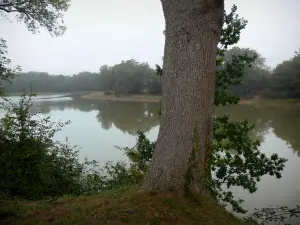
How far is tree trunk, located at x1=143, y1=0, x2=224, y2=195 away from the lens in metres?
3.05

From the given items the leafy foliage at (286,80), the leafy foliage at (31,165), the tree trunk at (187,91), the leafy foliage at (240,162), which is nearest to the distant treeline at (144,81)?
the leafy foliage at (286,80)

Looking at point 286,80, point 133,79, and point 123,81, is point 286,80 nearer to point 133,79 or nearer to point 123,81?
point 133,79

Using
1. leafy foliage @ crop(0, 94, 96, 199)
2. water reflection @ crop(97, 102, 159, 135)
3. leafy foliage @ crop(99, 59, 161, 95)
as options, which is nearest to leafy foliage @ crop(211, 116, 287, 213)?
leafy foliage @ crop(0, 94, 96, 199)

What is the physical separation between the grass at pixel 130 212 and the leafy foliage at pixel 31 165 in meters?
2.41

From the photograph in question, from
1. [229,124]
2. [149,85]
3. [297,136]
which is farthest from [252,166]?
[149,85]

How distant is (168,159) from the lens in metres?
3.15

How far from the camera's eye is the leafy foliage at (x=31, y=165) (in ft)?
19.0

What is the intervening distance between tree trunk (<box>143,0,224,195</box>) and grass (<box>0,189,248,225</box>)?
0.61ft

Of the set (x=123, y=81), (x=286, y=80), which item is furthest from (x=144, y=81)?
(x=286, y=80)

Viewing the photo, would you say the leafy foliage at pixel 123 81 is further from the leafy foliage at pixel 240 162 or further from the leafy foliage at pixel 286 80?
the leafy foliage at pixel 240 162

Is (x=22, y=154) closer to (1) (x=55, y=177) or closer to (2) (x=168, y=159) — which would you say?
(1) (x=55, y=177)

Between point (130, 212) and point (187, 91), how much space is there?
1567 millimetres

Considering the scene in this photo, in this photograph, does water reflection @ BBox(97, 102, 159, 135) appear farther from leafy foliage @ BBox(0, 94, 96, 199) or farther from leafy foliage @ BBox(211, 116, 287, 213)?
leafy foliage @ BBox(211, 116, 287, 213)

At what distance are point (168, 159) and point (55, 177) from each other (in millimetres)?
4344
